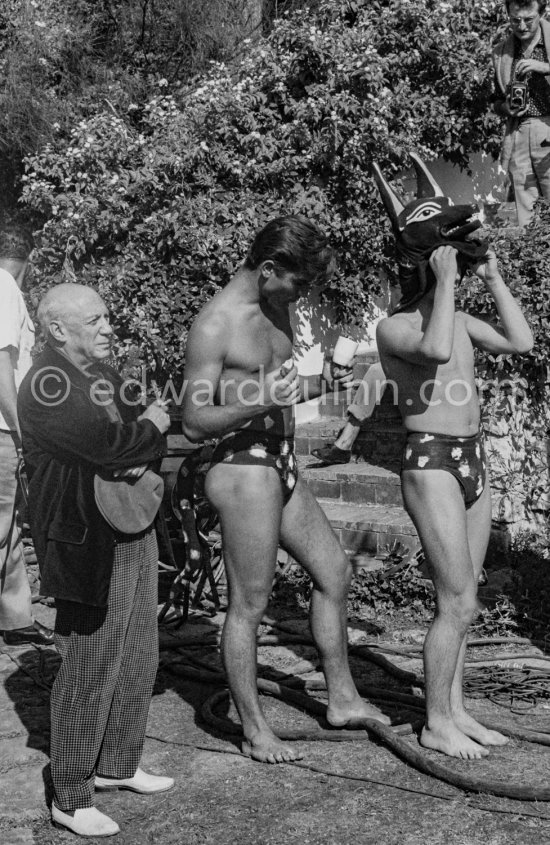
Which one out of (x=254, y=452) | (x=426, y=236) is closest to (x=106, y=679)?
(x=254, y=452)

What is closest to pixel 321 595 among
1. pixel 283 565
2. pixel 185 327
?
→ pixel 283 565

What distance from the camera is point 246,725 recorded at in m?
4.05

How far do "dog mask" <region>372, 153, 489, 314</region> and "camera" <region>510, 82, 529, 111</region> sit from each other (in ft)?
15.0

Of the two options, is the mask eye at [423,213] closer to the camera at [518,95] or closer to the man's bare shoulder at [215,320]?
the man's bare shoulder at [215,320]

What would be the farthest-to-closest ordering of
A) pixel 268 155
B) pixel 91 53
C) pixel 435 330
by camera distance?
pixel 91 53 < pixel 268 155 < pixel 435 330

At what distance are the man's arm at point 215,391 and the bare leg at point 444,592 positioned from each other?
70cm

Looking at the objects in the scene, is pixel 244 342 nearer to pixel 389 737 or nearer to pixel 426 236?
pixel 426 236

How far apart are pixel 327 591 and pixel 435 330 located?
1.14 meters

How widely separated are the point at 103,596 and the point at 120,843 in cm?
78

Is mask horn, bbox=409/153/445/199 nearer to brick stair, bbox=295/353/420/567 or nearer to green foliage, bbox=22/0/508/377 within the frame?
brick stair, bbox=295/353/420/567

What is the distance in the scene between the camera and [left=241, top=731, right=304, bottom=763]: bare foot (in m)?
3.94

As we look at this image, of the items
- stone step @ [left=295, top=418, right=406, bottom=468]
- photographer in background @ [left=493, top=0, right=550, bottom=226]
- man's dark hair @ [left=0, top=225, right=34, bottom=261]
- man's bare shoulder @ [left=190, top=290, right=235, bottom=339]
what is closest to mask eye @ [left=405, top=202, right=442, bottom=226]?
man's bare shoulder @ [left=190, top=290, right=235, bottom=339]

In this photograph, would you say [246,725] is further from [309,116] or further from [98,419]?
[309,116]

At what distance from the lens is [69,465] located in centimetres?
358
